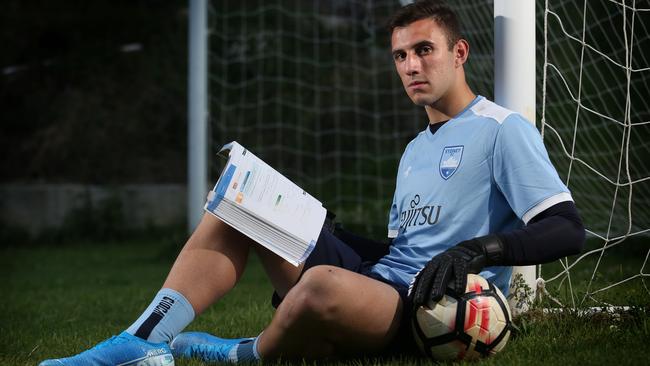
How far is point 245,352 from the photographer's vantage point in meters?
3.18

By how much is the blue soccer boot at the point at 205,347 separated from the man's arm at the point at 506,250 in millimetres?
747

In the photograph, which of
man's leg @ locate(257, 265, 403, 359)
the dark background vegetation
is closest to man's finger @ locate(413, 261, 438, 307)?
man's leg @ locate(257, 265, 403, 359)

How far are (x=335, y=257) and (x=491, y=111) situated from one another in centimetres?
71

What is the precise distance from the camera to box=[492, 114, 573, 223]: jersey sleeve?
2895 mm

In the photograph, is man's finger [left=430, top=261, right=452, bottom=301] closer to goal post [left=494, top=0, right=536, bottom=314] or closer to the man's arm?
the man's arm

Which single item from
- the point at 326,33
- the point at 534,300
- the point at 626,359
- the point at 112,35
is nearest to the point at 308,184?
the point at 326,33

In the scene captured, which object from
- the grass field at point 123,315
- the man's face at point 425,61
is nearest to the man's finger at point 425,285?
the grass field at point 123,315

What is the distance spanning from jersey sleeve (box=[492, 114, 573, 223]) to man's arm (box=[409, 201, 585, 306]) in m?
0.06

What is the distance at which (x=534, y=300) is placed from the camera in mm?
3572

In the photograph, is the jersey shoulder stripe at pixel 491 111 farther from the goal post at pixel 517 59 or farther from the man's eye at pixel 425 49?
the goal post at pixel 517 59

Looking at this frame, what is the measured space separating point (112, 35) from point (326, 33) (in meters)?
2.51

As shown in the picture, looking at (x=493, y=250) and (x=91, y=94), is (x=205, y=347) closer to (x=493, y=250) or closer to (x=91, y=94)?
(x=493, y=250)

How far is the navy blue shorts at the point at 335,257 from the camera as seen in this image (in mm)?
3219

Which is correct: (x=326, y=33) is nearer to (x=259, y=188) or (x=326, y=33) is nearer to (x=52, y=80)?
(x=52, y=80)
